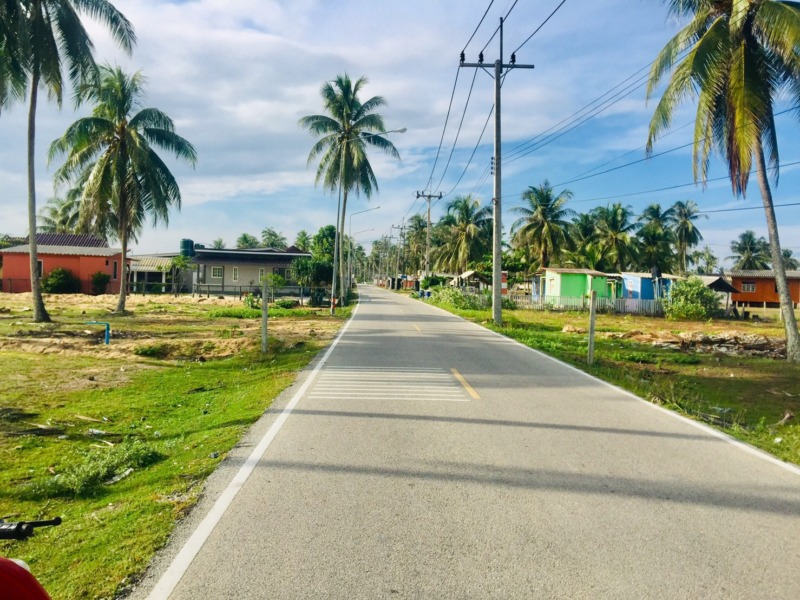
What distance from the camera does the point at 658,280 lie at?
42125mm

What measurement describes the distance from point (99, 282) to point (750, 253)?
77.4m

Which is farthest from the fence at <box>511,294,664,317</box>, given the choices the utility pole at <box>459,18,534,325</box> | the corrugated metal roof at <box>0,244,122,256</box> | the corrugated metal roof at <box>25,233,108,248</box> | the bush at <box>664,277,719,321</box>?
the corrugated metal roof at <box>25,233,108,248</box>

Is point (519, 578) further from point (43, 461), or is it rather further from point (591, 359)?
point (591, 359)

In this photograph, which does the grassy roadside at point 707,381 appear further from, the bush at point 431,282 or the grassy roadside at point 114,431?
the bush at point 431,282

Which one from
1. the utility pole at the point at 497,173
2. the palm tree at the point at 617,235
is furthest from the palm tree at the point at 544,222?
the utility pole at the point at 497,173

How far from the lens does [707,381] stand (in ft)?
43.3

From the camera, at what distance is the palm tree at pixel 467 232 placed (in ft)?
210

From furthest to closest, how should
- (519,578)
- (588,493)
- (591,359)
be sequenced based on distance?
(591,359) < (588,493) < (519,578)

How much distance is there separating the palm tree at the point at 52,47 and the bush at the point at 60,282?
23339 millimetres

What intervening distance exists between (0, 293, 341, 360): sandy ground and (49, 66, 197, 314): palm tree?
426cm

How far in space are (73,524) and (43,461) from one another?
257 centimetres

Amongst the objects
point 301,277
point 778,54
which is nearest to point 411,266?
point 301,277

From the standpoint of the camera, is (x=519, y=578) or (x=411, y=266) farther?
(x=411, y=266)

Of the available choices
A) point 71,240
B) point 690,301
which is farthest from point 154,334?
A: point 71,240
